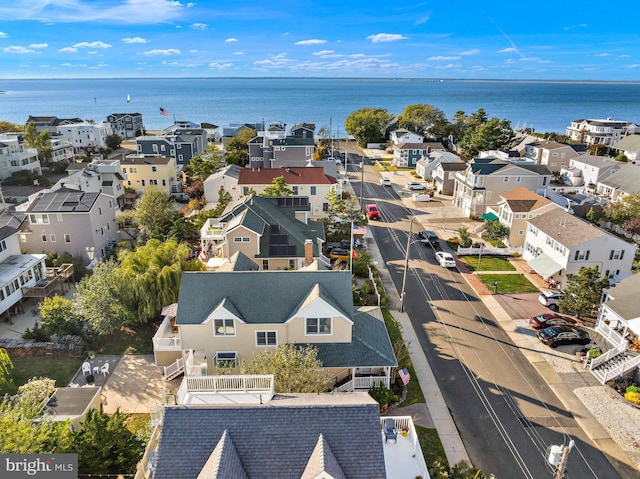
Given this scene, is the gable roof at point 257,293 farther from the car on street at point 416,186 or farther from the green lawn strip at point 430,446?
the car on street at point 416,186

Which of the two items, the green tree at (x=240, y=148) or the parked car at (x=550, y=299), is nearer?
the parked car at (x=550, y=299)

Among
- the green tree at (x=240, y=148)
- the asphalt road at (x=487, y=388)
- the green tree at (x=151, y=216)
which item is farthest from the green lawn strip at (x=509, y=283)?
the green tree at (x=240, y=148)

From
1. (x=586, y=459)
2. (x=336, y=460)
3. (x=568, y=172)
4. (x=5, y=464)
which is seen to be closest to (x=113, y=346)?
(x=5, y=464)

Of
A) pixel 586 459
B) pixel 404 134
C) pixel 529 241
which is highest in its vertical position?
pixel 404 134

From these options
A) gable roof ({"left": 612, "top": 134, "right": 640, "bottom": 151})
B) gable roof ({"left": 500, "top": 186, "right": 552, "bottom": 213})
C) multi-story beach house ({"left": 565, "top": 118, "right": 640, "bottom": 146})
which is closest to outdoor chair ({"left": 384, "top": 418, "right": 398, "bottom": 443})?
gable roof ({"left": 500, "top": 186, "right": 552, "bottom": 213})

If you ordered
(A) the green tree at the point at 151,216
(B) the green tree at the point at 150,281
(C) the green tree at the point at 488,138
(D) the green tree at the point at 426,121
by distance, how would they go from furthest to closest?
(D) the green tree at the point at 426,121 → (C) the green tree at the point at 488,138 → (A) the green tree at the point at 151,216 → (B) the green tree at the point at 150,281

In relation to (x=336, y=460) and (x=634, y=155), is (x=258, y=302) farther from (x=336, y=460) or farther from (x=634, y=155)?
(x=634, y=155)

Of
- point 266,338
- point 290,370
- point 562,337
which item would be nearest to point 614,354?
point 562,337

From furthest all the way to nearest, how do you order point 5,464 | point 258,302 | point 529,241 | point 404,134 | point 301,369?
1. point 404,134
2. point 529,241
3. point 258,302
4. point 301,369
5. point 5,464
